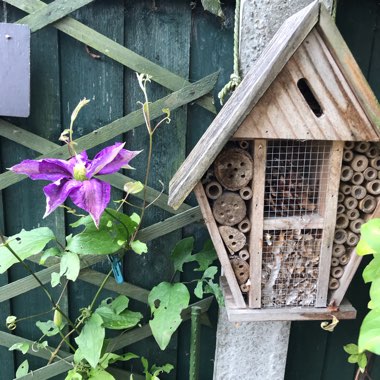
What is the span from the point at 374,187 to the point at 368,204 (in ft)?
0.14

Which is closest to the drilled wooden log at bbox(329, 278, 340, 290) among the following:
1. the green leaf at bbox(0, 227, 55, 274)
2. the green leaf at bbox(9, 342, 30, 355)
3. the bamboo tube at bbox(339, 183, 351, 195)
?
the bamboo tube at bbox(339, 183, 351, 195)

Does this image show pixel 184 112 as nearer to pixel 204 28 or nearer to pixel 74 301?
pixel 204 28

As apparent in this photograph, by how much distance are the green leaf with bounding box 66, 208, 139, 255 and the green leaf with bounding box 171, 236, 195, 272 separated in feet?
0.58

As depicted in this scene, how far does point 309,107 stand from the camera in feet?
2.86

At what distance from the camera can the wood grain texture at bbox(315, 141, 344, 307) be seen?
932 mm

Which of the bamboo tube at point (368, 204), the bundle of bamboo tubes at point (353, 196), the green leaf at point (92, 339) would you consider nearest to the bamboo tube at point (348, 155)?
the bundle of bamboo tubes at point (353, 196)

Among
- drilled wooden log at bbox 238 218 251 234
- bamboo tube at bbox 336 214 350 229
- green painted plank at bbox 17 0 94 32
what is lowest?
drilled wooden log at bbox 238 218 251 234

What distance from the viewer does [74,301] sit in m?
1.43

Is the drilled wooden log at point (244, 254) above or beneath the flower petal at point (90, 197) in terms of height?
beneath

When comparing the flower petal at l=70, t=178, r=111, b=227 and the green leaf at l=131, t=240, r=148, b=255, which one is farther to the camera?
the green leaf at l=131, t=240, r=148, b=255

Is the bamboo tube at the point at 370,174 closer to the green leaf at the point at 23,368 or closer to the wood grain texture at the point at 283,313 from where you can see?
the wood grain texture at the point at 283,313

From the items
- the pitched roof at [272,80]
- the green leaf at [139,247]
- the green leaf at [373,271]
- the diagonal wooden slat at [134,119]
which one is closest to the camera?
the pitched roof at [272,80]

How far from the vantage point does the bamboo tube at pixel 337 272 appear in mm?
1038

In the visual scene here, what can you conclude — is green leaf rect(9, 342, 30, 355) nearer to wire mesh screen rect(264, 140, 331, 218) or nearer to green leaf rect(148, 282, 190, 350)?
green leaf rect(148, 282, 190, 350)
